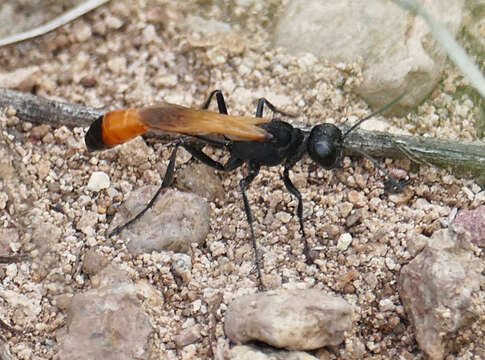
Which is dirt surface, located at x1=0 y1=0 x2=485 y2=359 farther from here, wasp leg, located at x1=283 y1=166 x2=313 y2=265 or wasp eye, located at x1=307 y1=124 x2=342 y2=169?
wasp eye, located at x1=307 y1=124 x2=342 y2=169

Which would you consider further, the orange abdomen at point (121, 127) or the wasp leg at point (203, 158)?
the wasp leg at point (203, 158)

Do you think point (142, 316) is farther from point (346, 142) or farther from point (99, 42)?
point (99, 42)

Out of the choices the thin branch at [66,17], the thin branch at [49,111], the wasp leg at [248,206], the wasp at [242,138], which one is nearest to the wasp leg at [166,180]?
the wasp at [242,138]

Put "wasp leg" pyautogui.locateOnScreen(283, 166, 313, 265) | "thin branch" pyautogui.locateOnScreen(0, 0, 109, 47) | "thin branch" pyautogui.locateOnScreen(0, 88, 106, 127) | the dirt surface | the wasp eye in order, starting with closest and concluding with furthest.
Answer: the dirt surface
"wasp leg" pyautogui.locateOnScreen(283, 166, 313, 265)
the wasp eye
"thin branch" pyautogui.locateOnScreen(0, 88, 106, 127)
"thin branch" pyautogui.locateOnScreen(0, 0, 109, 47)

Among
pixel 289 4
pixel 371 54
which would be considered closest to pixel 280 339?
pixel 371 54

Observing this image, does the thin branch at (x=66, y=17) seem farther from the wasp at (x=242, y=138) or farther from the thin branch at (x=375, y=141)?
the wasp at (x=242, y=138)

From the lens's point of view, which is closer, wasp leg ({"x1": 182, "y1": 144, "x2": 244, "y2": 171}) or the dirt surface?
the dirt surface

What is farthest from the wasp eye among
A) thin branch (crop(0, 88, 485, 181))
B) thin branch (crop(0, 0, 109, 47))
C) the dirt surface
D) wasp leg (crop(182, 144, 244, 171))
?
thin branch (crop(0, 0, 109, 47))
